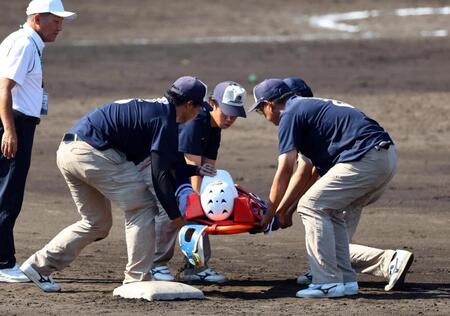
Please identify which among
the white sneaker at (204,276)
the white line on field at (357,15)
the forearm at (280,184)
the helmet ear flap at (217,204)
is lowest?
the white line on field at (357,15)

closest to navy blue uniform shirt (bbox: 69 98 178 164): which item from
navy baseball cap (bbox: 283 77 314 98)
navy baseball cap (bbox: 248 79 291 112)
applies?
navy baseball cap (bbox: 248 79 291 112)

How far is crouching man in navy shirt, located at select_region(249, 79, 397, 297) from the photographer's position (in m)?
8.89

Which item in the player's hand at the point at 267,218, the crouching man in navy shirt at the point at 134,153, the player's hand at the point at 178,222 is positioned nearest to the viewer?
the crouching man in navy shirt at the point at 134,153

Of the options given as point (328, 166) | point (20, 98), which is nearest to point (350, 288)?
point (328, 166)

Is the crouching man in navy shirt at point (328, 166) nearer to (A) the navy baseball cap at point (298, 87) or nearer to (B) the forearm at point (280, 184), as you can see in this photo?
(B) the forearm at point (280, 184)

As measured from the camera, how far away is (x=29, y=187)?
14.1 meters

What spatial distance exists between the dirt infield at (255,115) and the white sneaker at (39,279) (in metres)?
0.10

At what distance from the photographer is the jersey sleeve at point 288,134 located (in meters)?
8.77

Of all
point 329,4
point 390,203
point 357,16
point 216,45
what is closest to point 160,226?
point 390,203

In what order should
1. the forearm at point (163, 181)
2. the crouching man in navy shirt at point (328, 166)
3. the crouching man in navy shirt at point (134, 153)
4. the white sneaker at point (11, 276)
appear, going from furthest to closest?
the white sneaker at point (11, 276), the crouching man in navy shirt at point (328, 166), the crouching man in navy shirt at point (134, 153), the forearm at point (163, 181)

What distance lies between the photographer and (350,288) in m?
9.08

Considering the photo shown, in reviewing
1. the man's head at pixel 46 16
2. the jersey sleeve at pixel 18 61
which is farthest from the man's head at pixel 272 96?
the jersey sleeve at pixel 18 61

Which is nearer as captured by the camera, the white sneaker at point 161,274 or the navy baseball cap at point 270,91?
the navy baseball cap at point 270,91

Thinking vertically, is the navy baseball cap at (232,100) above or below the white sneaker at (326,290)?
above
